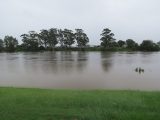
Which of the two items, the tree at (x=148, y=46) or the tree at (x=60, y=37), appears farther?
the tree at (x=60, y=37)

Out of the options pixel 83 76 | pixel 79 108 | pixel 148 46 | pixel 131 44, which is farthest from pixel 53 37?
pixel 79 108

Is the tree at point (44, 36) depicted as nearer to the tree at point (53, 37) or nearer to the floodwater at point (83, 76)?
the tree at point (53, 37)

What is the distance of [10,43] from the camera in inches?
3445

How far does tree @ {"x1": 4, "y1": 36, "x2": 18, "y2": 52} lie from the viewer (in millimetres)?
86625

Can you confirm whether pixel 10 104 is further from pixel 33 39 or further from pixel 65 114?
pixel 33 39

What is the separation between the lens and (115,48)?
77.7 m

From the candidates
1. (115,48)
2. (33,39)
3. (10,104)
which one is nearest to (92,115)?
(10,104)

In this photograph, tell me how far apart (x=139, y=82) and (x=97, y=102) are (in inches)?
360

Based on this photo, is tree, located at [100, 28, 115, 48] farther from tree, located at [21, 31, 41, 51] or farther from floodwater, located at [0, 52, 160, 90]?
floodwater, located at [0, 52, 160, 90]

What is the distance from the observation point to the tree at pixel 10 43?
86.6 m

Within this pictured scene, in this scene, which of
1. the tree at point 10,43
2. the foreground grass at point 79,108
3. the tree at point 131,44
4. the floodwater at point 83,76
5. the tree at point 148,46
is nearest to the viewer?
the foreground grass at point 79,108

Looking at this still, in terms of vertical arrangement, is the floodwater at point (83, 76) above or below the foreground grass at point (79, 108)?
below


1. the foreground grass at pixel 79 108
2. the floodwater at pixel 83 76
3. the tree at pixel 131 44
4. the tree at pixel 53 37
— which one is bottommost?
the floodwater at pixel 83 76

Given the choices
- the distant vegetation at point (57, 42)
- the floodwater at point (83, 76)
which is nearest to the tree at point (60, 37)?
the distant vegetation at point (57, 42)
